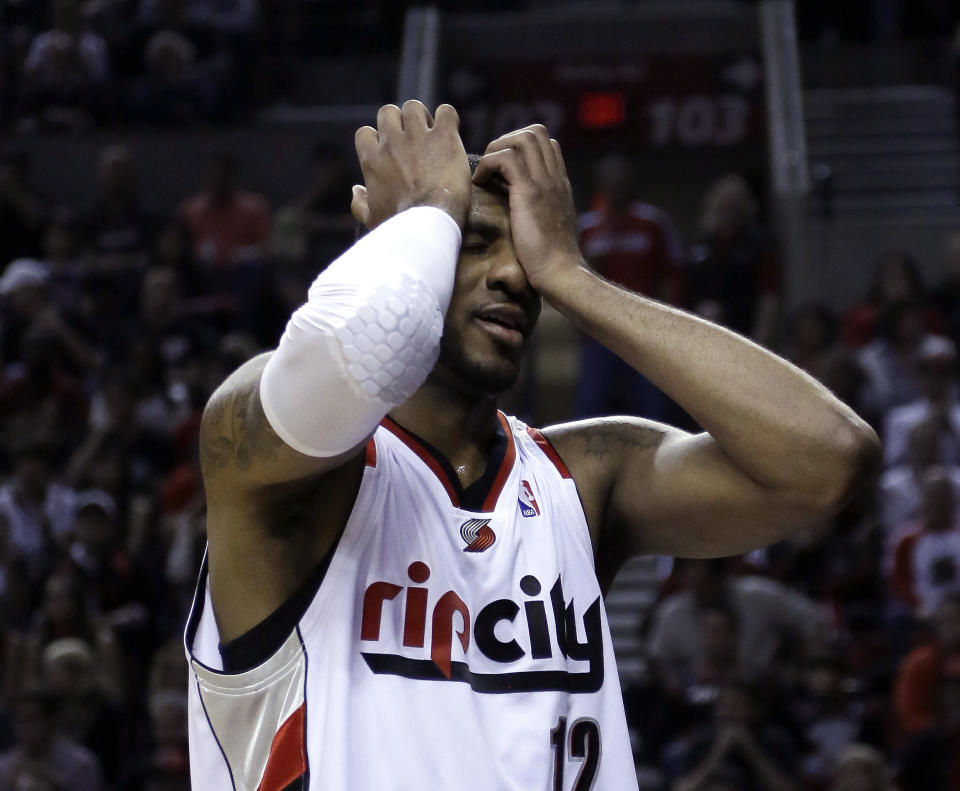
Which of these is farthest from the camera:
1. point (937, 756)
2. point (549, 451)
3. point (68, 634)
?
point (68, 634)

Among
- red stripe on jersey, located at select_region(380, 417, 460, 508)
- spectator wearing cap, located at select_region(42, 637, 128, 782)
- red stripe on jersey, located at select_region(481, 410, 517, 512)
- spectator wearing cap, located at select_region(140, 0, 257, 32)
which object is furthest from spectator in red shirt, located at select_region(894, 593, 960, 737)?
spectator wearing cap, located at select_region(140, 0, 257, 32)

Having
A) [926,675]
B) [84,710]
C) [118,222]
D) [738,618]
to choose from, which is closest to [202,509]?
[84,710]

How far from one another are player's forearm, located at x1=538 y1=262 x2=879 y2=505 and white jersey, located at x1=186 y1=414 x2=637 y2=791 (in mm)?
342

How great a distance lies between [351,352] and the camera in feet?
7.19

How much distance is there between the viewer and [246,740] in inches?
97.1

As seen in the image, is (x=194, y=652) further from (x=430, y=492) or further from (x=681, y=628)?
(x=681, y=628)

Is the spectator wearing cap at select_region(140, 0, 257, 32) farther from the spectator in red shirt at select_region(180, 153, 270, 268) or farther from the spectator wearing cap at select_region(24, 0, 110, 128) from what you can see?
the spectator in red shirt at select_region(180, 153, 270, 268)

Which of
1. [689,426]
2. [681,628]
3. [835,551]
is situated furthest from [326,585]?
[689,426]

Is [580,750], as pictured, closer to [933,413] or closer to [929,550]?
[929,550]

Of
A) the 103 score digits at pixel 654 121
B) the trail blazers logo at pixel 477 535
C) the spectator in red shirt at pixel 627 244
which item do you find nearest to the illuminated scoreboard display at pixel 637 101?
the 103 score digits at pixel 654 121

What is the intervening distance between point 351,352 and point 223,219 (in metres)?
10.1

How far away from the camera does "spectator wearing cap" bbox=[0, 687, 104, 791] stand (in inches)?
279

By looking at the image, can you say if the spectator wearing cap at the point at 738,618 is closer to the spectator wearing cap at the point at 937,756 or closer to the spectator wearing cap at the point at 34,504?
the spectator wearing cap at the point at 937,756

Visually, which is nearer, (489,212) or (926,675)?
(489,212)
